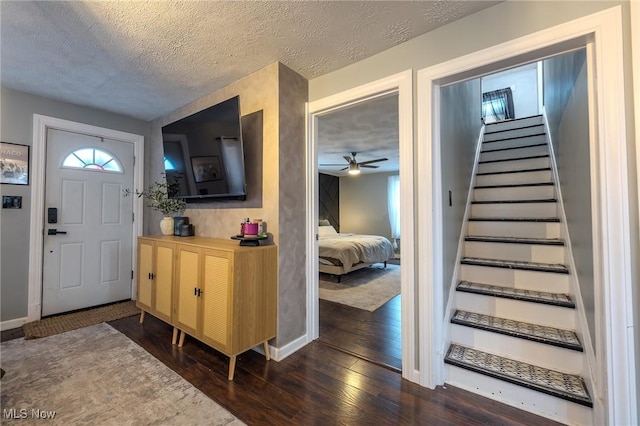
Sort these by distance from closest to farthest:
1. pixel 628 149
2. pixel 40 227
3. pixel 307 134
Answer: pixel 628 149 → pixel 307 134 → pixel 40 227

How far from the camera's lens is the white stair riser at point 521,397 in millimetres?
1399

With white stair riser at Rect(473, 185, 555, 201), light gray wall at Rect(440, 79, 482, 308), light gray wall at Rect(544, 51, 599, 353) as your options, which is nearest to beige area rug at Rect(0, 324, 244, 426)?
light gray wall at Rect(440, 79, 482, 308)

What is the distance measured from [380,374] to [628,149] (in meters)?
1.81

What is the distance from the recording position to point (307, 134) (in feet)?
7.55

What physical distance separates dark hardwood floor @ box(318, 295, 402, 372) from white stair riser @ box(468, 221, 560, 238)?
124cm

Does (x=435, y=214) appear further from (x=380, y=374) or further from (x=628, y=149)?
(x=380, y=374)

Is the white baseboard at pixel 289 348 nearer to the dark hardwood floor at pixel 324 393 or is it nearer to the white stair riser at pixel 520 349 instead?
the dark hardwood floor at pixel 324 393

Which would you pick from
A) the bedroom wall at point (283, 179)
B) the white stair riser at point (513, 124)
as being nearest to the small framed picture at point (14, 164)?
the bedroom wall at point (283, 179)

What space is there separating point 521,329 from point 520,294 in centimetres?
26

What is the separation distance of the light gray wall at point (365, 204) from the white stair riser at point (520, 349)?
5.25m

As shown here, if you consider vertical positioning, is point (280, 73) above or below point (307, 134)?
above

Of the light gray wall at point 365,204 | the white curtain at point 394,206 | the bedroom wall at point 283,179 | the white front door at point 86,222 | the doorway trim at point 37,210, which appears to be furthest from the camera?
the light gray wall at point 365,204

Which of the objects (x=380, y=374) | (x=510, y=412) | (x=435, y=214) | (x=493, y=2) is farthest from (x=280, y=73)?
(x=510, y=412)

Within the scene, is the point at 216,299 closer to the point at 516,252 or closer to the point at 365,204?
the point at 516,252
